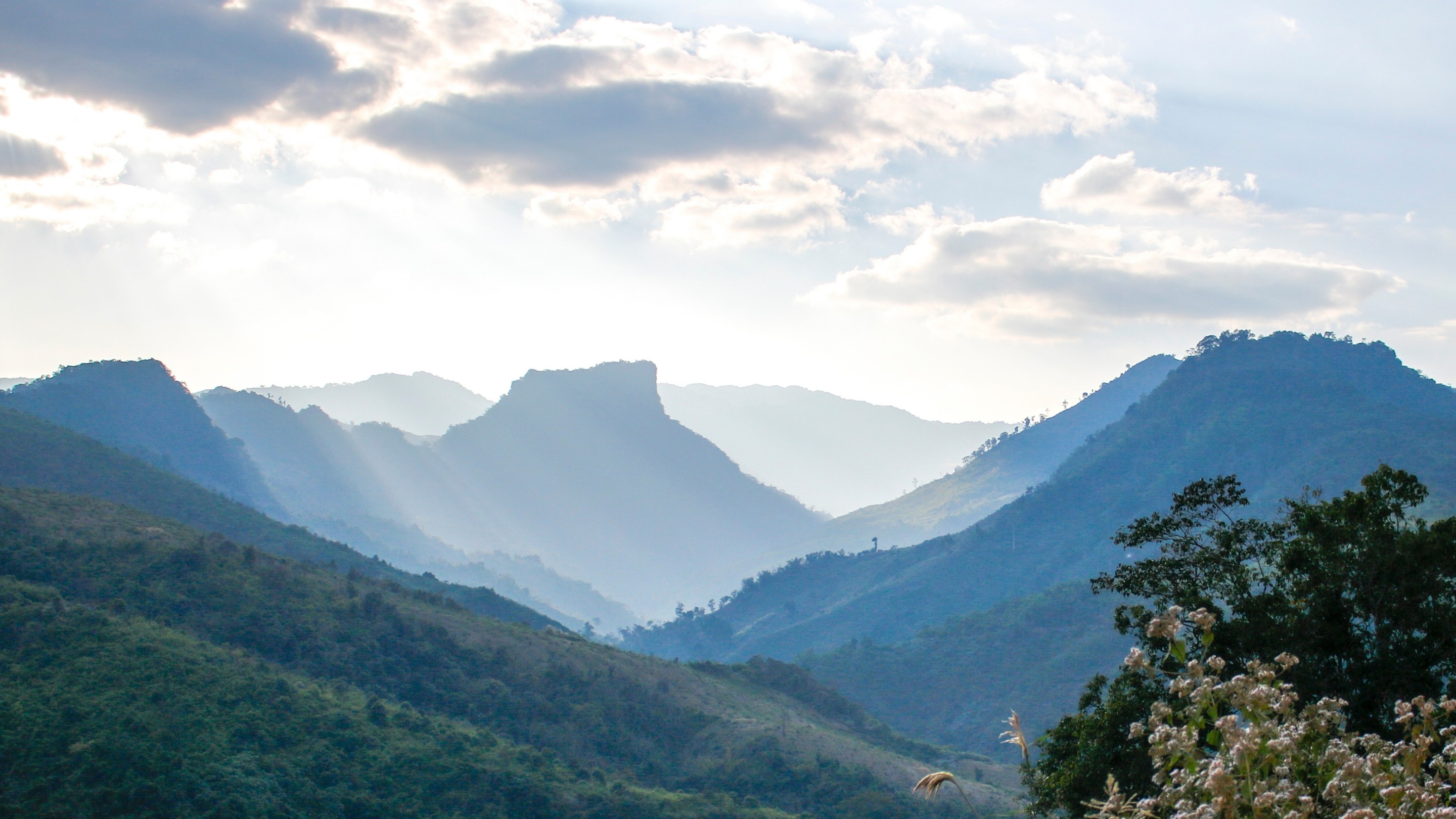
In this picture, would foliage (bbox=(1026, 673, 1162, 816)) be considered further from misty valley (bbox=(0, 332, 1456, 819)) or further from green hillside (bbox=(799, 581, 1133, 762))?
green hillside (bbox=(799, 581, 1133, 762))

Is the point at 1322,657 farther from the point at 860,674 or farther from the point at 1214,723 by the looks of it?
the point at 860,674

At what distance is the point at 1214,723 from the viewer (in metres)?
7.10

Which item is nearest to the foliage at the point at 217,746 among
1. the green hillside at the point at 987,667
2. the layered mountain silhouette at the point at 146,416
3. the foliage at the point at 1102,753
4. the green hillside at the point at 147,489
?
the green hillside at the point at 147,489

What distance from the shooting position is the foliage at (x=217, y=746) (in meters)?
43.4

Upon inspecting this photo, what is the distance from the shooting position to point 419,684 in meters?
70.0

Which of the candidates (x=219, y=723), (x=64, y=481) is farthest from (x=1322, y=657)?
(x=64, y=481)

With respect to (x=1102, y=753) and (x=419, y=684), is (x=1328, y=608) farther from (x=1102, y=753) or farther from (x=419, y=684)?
(x=419, y=684)

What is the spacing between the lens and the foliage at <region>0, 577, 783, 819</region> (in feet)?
143

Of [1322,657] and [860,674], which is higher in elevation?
[1322,657]

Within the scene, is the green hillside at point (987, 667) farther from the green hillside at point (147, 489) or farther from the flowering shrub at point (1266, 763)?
the flowering shrub at point (1266, 763)

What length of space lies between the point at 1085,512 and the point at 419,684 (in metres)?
122

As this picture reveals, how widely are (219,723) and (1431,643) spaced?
4947 centimetres

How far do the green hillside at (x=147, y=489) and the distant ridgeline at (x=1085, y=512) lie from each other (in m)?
51.0

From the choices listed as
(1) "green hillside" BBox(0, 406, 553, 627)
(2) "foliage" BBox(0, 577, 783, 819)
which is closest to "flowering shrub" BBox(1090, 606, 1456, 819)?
(2) "foliage" BBox(0, 577, 783, 819)
